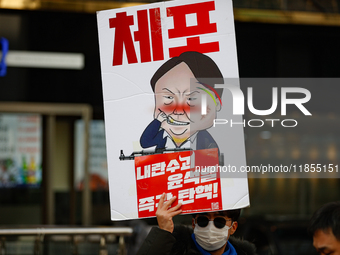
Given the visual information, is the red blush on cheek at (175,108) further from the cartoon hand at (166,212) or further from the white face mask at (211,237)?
the white face mask at (211,237)

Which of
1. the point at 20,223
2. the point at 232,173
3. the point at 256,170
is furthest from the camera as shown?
the point at 20,223

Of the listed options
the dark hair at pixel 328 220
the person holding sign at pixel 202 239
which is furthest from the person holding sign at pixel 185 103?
the dark hair at pixel 328 220

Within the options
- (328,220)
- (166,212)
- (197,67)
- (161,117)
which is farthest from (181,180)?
(328,220)

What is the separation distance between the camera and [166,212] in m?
2.32

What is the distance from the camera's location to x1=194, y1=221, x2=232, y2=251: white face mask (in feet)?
8.07

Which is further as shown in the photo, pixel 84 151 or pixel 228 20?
pixel 84 151

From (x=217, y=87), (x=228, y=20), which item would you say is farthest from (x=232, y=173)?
(x=228, y=20)

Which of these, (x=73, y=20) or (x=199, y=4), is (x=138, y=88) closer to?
(x=199, y=4)

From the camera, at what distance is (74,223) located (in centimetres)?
704

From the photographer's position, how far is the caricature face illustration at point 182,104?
2426mm

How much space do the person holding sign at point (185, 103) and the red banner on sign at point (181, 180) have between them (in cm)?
6

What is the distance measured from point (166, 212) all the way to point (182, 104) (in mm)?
560

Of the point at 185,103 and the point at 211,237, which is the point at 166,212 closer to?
the point at 211,237

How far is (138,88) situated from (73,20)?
5.19 meters
